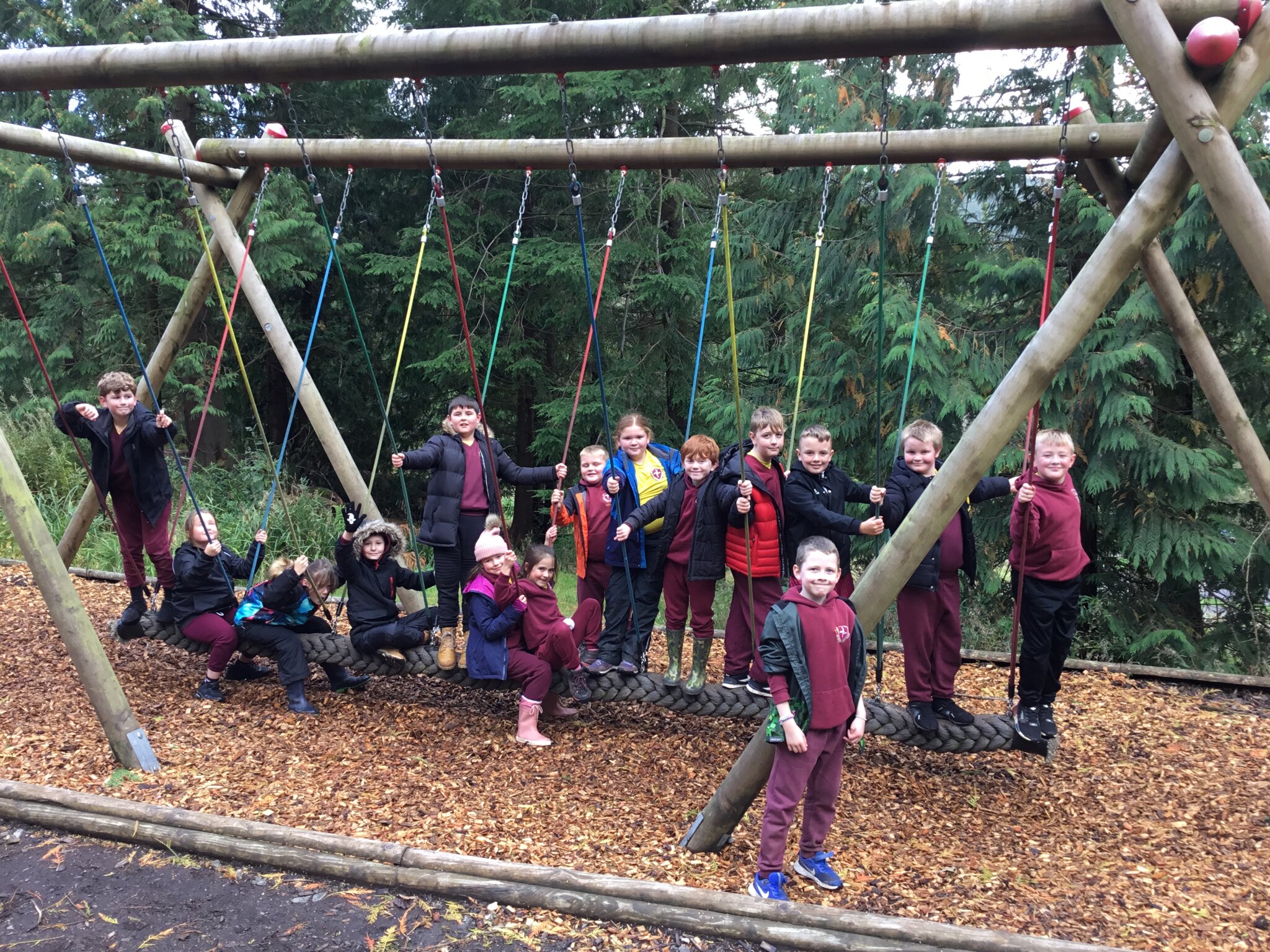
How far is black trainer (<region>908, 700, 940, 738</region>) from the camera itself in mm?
3895

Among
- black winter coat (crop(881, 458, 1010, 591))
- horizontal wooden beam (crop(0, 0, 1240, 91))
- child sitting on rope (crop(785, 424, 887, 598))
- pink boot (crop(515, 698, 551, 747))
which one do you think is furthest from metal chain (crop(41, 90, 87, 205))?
black winter coat (crop(881, 458, 1010, 591))

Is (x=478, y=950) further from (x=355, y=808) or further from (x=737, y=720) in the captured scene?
(x=737, y=720)

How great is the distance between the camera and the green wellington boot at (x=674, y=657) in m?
4.29

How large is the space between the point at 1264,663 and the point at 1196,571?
1.03 m

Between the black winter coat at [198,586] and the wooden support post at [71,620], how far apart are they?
2.23 feet

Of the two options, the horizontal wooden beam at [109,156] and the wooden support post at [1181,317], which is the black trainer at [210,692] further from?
the wooden support post at [1181,317]

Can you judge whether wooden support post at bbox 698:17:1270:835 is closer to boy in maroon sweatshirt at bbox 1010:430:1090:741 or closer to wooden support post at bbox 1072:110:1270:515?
boy in maroon sweatshirt at bbox 1010:430:1090:741

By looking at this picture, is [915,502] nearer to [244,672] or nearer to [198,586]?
[198,586]

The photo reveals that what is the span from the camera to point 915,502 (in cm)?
396

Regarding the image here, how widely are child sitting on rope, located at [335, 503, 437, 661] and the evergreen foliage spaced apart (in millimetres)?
2614

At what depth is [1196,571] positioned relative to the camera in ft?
21.8

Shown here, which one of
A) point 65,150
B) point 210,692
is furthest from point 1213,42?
point 210,692

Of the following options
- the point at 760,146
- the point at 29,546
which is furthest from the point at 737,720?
the point at 29,546

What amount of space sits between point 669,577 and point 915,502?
1207mm
